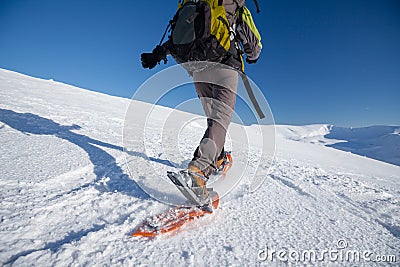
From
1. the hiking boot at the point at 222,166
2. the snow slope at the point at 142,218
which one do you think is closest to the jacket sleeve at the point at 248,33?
the hiking boot at the point at 222,166

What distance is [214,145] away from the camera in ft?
5.08

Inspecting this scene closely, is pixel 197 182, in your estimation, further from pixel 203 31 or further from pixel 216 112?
pixel 203 31

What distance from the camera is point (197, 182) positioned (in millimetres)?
1384

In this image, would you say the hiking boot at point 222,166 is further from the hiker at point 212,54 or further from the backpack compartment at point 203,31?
the backpack compartment at point 203,31

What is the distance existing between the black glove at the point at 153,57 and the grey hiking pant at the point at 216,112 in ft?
1.40

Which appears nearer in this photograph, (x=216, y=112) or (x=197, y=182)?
(x=197, y=182)

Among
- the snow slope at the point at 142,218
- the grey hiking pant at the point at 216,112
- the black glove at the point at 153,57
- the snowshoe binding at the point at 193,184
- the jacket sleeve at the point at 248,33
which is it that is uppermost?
the jacket sleeve at the point at 248,33

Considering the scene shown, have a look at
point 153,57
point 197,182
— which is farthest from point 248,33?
point 197,182

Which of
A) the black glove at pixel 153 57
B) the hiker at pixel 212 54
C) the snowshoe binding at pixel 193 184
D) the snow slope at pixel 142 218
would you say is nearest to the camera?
the snow slope at pixel 142 218

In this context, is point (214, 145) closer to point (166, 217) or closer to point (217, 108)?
point (217, 108)

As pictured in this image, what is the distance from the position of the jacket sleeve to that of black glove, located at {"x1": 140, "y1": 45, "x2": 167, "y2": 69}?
0.74 meters

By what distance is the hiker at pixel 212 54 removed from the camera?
151 cm

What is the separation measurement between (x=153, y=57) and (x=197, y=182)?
136 centimetres

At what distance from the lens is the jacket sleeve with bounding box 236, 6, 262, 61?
6.00 ft
